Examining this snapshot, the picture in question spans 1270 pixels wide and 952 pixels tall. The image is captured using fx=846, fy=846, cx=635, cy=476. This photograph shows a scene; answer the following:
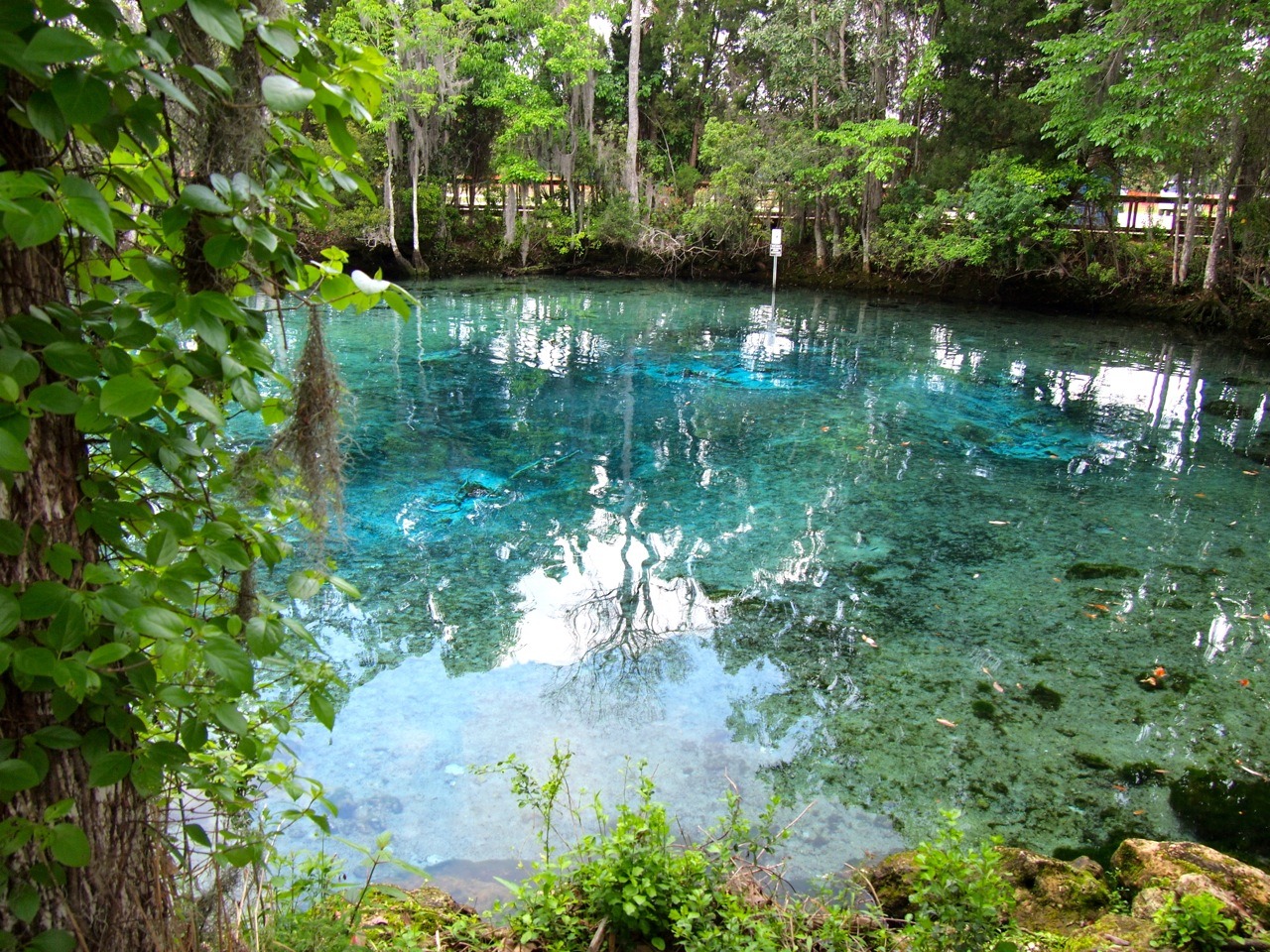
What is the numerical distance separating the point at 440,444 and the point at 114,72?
7.40 m

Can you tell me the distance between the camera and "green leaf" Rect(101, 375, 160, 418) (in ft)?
4.00

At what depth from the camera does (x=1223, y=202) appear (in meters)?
14.3

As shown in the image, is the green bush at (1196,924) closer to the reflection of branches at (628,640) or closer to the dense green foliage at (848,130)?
the reflection of branches at (628,640)

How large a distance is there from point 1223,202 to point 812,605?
535 inches

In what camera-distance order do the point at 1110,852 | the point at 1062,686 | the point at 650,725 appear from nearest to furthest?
the point at 1110,852 → the point at 650,725 → the point at 1062,686

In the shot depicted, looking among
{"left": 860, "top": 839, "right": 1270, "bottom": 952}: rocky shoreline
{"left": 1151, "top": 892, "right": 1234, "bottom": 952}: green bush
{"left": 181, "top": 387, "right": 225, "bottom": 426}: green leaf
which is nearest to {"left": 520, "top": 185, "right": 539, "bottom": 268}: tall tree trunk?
{"left": 860, "top": 839, "right": 1270, "bottom": 952}: rocky shoreline

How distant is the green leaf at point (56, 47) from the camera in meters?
1.05

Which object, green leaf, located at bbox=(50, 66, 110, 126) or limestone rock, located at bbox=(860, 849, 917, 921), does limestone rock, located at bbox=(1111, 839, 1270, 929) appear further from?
green leaf, located at bbox=(50, 66, 110, 126)

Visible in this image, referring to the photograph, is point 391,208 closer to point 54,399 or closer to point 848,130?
point 848,130

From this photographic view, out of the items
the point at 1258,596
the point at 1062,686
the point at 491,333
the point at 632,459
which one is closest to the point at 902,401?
the point at 632,459

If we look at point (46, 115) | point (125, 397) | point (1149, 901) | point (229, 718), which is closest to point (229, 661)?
point (229, 718)

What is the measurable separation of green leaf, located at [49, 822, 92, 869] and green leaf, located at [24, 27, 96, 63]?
109 centimetres

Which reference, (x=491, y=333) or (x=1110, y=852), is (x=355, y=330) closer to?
(x=491, y=333)

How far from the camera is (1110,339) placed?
14961mm
